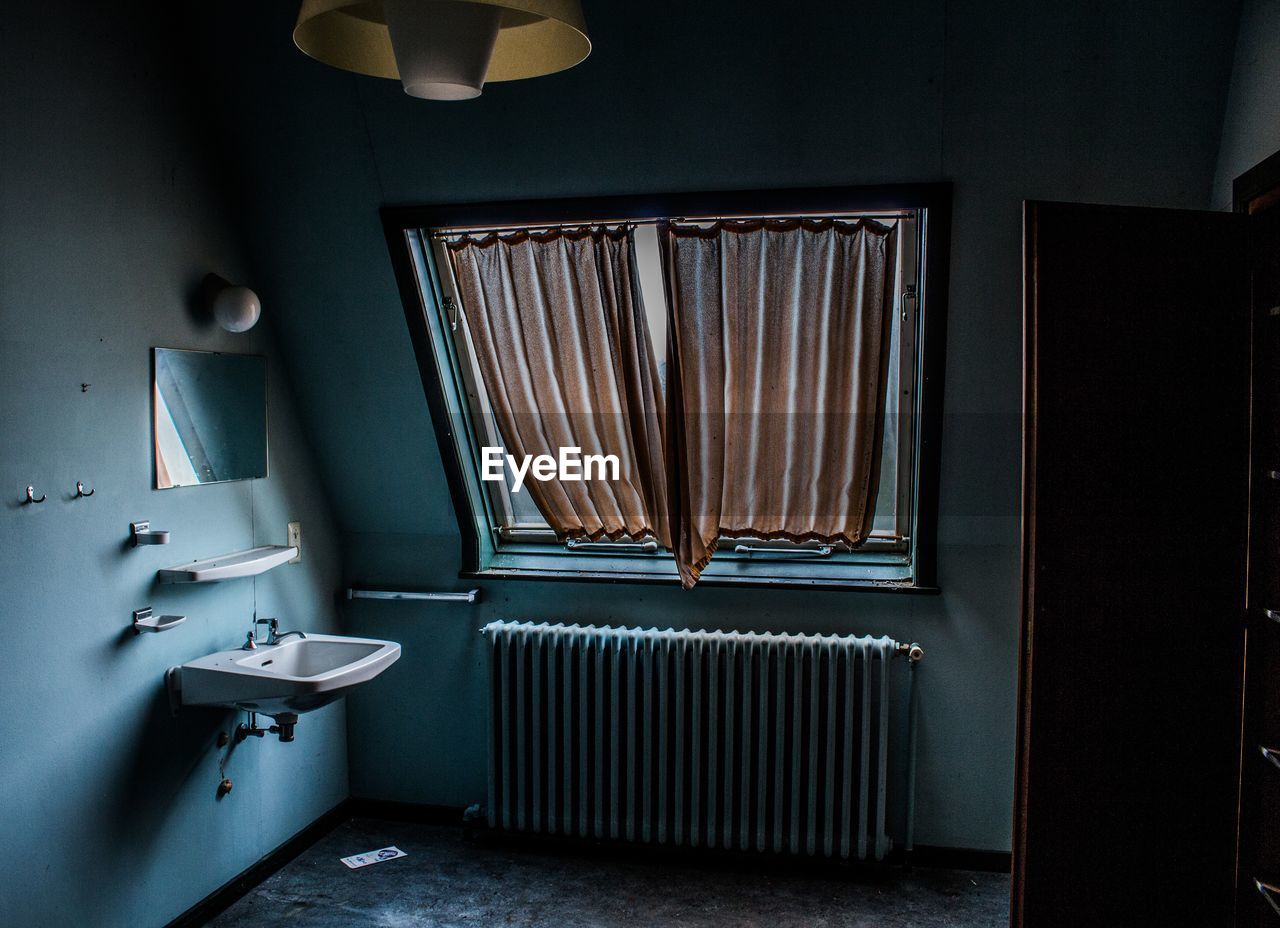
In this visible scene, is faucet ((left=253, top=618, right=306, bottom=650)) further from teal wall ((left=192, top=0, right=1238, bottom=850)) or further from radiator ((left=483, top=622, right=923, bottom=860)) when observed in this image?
radiator ((left=483, top=622, right=923, bottom=860))

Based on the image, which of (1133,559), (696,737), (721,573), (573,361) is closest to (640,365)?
(573,361)

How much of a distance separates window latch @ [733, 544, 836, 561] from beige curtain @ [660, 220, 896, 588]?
0.30 feet

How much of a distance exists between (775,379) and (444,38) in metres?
1.98

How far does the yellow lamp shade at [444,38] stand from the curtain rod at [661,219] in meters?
1.58

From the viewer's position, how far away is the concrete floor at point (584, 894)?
9.27 ft

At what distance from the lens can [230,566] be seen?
2.74 meters

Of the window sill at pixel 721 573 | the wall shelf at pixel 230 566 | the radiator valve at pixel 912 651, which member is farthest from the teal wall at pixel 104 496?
the radiator valve at pixel 912 651

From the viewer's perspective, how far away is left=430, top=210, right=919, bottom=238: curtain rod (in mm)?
2803

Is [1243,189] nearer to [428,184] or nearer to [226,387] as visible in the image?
[428,184]

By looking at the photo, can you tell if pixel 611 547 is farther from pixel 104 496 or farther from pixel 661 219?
pixel 104 496

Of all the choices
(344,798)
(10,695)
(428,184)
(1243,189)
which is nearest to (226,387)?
(428,184)

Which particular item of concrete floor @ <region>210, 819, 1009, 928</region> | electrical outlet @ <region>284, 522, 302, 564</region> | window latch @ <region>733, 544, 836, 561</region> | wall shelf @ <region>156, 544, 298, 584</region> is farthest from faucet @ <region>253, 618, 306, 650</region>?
window latch @ <region>733, 544, 836, 561</region>

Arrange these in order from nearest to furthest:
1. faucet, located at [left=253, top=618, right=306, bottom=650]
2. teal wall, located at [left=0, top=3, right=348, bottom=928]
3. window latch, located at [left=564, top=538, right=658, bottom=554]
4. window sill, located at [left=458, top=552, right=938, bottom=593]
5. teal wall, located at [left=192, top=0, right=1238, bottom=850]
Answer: teal wall, located at [left=0, top=3, right=348, bottom=928] → teal wall, located at [left=192, top=0, right=1238, bottom=850] → faucet, located at [left=253, top=618, right=306, bottom=650] → window sill, located at [left=458, top=552, right=938, bottom=593] → window latch, located at [left=564, top=538, right=658, bottom=554]

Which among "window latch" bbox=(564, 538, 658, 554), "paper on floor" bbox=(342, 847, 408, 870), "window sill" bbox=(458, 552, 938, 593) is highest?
"window latch" bbox=(564, 538, 658, 554)
